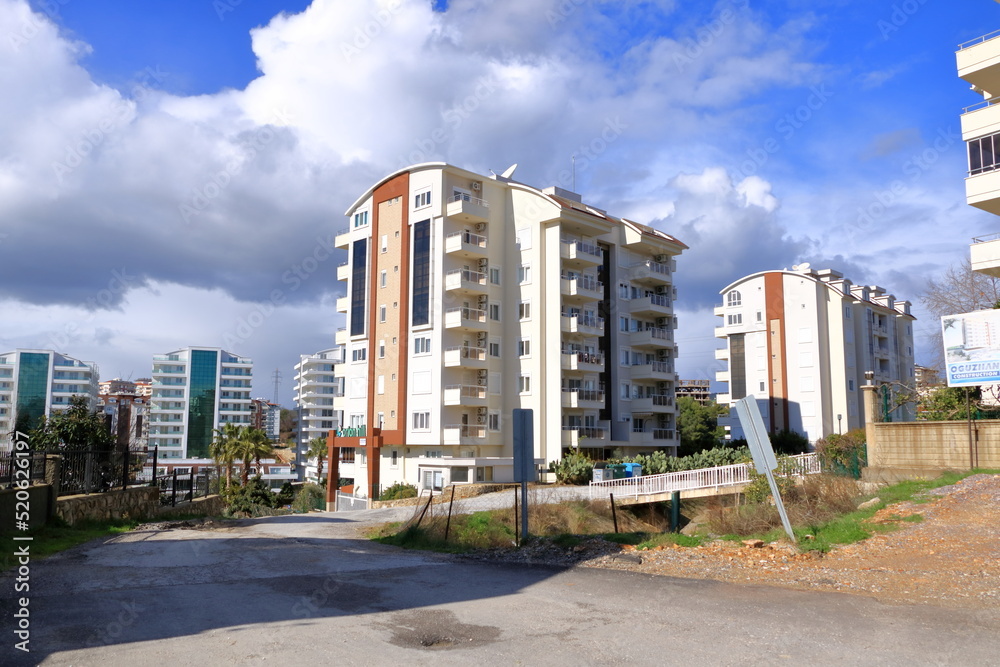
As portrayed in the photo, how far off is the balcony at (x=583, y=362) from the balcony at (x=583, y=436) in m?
3.91

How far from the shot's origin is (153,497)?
25719 millimetres

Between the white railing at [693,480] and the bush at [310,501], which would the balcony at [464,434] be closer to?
the bush at [310,501]

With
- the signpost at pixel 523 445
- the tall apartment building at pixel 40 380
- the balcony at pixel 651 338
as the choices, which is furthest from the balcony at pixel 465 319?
the tall apartment building at pixel 40 380

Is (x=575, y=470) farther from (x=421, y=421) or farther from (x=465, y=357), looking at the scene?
(x=421, y=421)

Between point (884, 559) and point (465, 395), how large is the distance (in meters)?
38.6

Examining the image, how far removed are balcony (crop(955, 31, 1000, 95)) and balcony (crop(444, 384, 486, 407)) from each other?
104 ft

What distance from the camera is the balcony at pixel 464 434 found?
4881 cm

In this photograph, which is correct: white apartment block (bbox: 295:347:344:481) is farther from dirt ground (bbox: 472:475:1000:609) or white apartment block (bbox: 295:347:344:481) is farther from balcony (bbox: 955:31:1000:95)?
dirt ground (bbox: 472:475:1000:609)

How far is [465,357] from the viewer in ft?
165

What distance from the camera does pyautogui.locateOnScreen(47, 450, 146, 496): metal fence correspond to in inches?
822

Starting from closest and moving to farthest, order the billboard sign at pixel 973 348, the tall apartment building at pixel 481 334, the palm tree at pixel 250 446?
the billboard sign at pixel 973 348
the tall apartment building at pixel 481 334
the palm tree at pixel 250 446

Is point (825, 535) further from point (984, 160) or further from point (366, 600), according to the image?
point (984, 160)

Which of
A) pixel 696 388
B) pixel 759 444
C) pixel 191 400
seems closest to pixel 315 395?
pixel 191 400

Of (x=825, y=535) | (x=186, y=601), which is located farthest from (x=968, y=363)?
(x=186, y=601)
